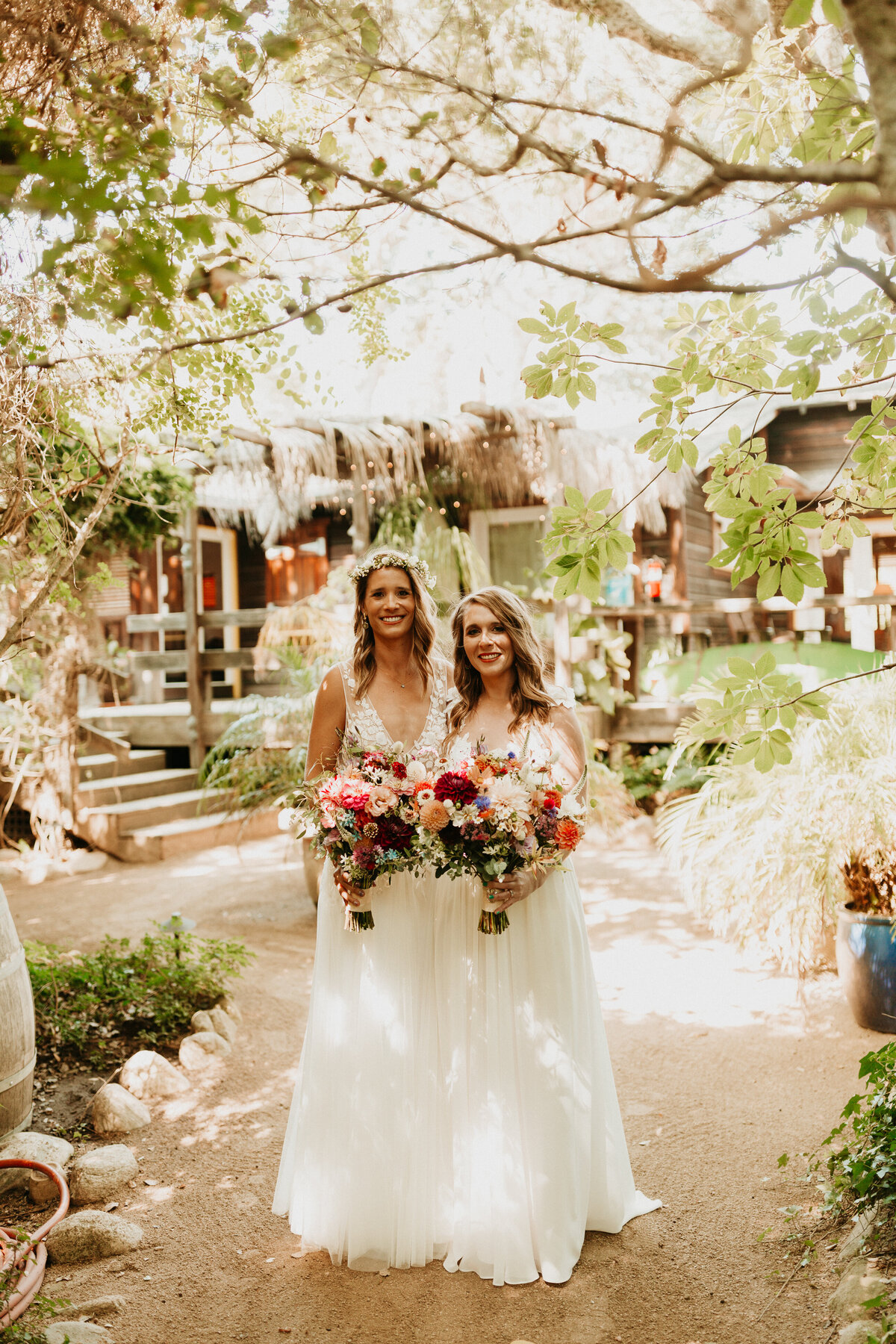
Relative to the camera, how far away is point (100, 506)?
374 cm

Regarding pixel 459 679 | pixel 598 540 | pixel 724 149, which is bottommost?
pixel 459 679

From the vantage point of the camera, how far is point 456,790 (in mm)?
2789

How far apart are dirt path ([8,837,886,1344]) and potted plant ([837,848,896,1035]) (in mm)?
145

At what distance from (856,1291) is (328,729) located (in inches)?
85.8

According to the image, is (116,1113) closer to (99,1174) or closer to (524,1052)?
(99,1174)

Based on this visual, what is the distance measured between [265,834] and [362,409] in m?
14.4

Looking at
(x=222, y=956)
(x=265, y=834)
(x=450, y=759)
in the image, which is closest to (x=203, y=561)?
(x=265, y=834)

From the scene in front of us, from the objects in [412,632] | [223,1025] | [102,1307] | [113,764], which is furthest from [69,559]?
[113,764]

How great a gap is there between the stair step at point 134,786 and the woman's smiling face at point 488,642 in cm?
743

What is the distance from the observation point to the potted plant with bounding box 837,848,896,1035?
187 inches

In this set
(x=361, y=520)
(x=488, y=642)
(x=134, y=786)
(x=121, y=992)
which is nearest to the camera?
(x=488, y=642)

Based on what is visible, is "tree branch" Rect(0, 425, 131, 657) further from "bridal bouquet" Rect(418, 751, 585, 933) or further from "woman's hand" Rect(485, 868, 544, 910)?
"woman's hand" Rect(485, 868, 544, 910)

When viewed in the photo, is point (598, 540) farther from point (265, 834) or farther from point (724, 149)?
point (265, 834)

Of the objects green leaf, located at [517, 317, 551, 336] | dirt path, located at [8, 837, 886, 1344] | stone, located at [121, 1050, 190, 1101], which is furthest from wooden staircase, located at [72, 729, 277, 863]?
green leaf, located at [517, 317, 551, 336]
